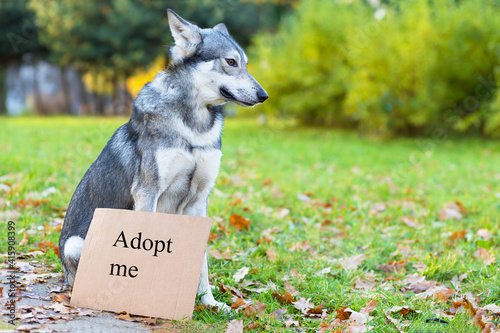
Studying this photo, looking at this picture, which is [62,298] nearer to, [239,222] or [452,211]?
[239,222]

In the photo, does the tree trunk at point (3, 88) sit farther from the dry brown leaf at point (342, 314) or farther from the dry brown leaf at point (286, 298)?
the dry brown leaf at point (342, 314)

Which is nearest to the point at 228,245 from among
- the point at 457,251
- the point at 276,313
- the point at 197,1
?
the point at 276,313

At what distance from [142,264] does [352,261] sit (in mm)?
1760

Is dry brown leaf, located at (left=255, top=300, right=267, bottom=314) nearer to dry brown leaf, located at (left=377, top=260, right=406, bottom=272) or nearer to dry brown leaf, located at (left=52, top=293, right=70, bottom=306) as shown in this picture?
dry brown leaf, located at (left=52, top=293, right=70, bottom=306)

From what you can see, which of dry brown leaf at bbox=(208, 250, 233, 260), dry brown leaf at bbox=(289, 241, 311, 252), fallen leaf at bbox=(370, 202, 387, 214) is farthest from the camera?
fallen leaf at bbox=(370, 202, 387, 214)

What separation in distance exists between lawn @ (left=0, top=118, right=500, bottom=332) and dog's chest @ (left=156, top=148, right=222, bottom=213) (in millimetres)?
696

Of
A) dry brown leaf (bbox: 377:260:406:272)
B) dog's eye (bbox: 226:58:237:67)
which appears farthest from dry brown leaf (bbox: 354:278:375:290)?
dog's eye (bbox: 226:58:237:67)

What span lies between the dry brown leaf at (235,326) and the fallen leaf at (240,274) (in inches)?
25.0

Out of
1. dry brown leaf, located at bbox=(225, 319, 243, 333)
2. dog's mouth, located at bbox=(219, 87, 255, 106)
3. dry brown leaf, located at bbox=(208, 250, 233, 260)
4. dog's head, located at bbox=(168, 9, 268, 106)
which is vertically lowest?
dry brown leaf, located at bbox=(225, 319, 243, 333)

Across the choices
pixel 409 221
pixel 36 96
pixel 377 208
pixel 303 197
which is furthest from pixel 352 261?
pixel 36 96

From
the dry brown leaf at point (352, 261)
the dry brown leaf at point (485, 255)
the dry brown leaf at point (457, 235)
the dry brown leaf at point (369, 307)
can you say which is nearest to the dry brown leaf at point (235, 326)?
the dry brown leaf at point (369, 307)

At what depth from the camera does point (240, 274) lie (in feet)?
10.9

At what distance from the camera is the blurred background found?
11.4 metres

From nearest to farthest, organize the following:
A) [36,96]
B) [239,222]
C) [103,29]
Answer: [239,222] → [103,29] → [36,96]
